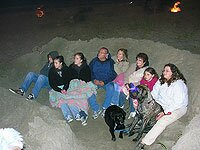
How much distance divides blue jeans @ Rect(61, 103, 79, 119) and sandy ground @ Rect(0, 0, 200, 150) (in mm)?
218

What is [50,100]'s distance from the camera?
7789 millimetres

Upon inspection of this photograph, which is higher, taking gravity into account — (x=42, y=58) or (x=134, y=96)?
(x=42, y=58)

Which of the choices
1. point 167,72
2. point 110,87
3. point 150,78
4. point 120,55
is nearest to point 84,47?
point 120,55

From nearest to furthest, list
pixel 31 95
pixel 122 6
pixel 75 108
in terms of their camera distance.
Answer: pixel 75 108 → pixel 31 95 → pixel 122 6

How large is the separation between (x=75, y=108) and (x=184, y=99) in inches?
102

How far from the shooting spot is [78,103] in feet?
24.6

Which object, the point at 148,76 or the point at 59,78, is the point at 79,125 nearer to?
the point at 59,78

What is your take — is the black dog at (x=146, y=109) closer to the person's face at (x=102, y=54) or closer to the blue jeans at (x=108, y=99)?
the blue jeans at (x=108, y=99)

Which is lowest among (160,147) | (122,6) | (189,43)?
(160,147)

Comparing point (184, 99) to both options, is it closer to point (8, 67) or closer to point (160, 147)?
point (160, 147)

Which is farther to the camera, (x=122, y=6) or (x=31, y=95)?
(x=122, y=6)

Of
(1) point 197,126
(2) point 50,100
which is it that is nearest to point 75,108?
(2) point 50,100

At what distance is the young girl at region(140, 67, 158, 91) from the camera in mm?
6762

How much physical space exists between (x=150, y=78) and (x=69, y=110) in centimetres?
208
